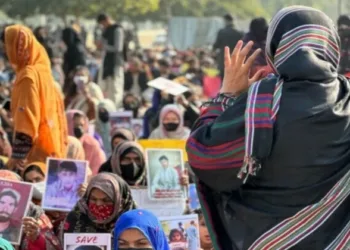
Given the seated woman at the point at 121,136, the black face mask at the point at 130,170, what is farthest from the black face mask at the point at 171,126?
the black face mask at the point at 130,170

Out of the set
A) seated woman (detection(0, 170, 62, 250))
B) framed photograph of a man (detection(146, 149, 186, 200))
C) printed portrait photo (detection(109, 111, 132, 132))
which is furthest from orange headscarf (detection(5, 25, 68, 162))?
printed portrait photo (detection(109, 111, 132, 132))

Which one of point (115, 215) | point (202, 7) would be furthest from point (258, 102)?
point (202, 7)

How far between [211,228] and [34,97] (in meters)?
4.17

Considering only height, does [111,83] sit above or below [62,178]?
below

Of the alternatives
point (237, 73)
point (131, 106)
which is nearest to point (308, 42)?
point (237, 73)

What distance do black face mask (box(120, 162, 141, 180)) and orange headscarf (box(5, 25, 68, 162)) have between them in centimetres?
48

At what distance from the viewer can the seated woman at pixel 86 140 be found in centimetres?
924

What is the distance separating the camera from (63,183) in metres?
6.78

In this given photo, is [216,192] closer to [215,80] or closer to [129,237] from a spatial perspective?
[129,237]

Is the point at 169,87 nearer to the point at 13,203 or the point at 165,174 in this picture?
the point at 165,174

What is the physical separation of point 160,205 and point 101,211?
861 millimetres

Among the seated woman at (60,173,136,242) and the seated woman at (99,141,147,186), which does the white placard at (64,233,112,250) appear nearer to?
the seated woman at (60,173,136,242)

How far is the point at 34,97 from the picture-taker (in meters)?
7.45

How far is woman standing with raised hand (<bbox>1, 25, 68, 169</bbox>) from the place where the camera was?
7441 mm
